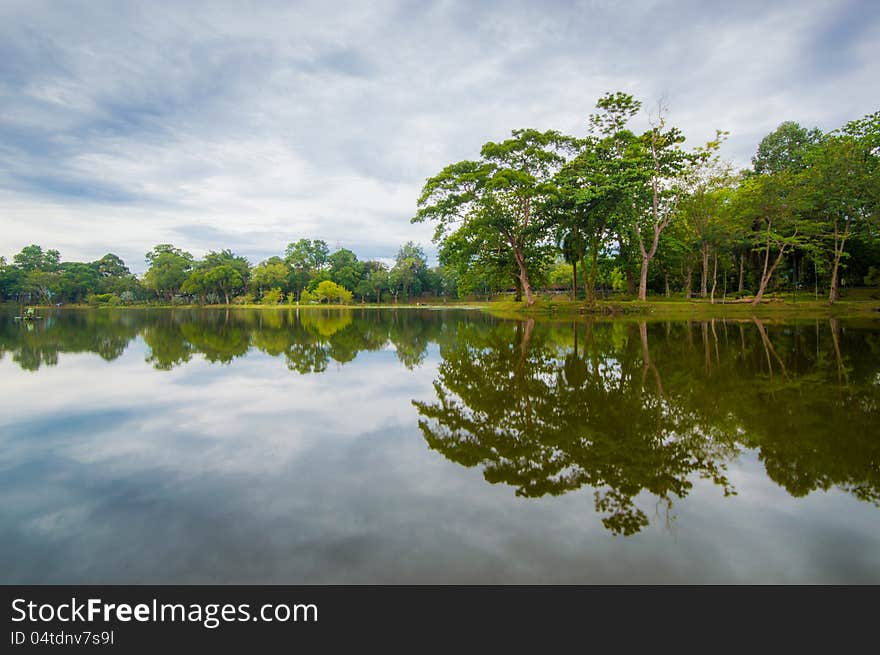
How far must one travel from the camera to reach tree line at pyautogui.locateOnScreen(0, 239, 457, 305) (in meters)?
98.4

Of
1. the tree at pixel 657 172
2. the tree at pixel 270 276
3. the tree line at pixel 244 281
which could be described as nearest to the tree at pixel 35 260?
the tree line at pixel 244 281

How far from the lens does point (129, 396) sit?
26.7ft

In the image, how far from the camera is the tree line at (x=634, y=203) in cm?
3072

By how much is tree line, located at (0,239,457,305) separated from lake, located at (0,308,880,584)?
280ft

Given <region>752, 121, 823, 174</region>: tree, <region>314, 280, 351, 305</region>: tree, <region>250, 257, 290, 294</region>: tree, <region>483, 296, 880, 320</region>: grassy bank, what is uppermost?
<region>752, 121, 823, 174</region>: tree

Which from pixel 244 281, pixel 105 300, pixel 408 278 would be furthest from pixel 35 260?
pixel 408 278

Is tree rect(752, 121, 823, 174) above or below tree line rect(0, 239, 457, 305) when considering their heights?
above

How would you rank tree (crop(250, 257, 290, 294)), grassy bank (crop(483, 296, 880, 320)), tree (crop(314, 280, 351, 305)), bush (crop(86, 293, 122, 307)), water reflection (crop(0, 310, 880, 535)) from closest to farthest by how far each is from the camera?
water reflection (crop(0, 310, 880, 535)) → grassy bank (crop(483, 296, 880, 320)) → tree (crop(314, 280, 351, 305)) → tree (crop(250, 257, 290, 294)) → bush (crop(86, 293, 122, 307))

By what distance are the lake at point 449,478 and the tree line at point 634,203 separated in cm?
2536

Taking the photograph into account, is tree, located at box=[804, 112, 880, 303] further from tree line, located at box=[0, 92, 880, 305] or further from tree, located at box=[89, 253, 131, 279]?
tree, located at box=[89, 253, 131, 279]

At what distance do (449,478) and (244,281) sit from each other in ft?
374

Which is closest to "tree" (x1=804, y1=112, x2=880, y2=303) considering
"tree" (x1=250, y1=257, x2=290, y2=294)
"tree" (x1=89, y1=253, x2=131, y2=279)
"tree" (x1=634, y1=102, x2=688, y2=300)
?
"tree" (x1=634, y1=102, x2=688, y2=300)

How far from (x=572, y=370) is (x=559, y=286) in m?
79.7
